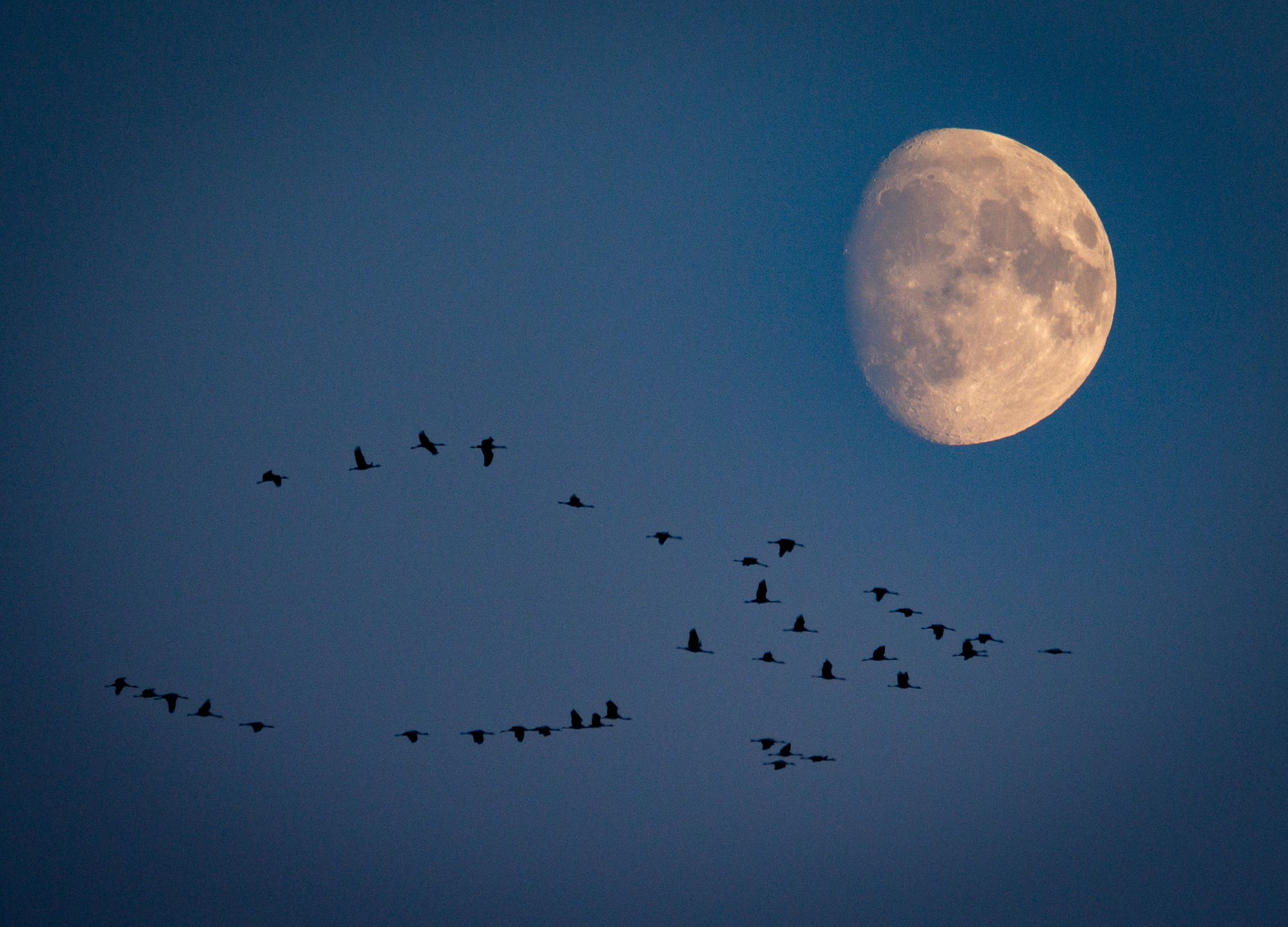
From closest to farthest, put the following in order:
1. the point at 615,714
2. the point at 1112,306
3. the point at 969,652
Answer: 1. the point at 969,652
2. the point at 615,714
3. the point at 1112,306

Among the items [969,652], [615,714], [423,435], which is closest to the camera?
[423,435]

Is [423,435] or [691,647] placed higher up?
[423,435]

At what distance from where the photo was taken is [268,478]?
43.2 m

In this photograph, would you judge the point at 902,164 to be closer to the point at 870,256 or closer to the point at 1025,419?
the point at 870,256

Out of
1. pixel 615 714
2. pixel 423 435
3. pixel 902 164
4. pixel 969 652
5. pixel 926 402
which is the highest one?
pixel 902 164

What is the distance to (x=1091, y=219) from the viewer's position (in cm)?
4438

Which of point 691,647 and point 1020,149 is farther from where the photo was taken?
point 1020,149

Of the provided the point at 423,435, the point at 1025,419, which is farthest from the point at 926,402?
the point at 423,435

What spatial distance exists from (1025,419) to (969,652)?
11.8 m

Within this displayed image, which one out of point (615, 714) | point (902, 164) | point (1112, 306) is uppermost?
point (902, 164)

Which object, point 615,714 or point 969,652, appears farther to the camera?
point 615,714

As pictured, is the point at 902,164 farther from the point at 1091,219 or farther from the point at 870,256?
the point at 1091,219

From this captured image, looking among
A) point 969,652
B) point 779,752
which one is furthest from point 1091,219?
point 779,752

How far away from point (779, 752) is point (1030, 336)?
21.0m
